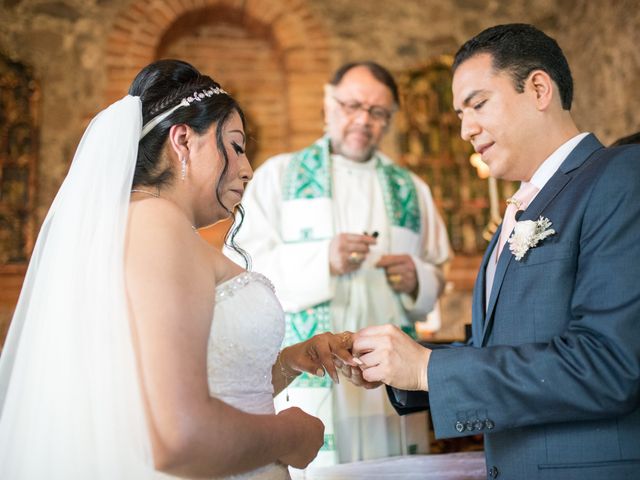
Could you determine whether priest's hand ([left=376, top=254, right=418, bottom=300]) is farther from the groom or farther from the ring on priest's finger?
the groom

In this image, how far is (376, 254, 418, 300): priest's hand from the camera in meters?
3.60

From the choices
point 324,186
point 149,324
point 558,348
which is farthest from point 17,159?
point 558,348

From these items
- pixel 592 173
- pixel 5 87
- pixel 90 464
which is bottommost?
pixel 90 464

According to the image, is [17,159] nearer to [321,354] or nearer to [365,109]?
[365,109]

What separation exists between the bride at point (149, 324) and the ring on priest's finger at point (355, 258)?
1424 millimetres

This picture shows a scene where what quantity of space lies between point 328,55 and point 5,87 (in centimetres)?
275

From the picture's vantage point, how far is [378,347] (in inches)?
75.4

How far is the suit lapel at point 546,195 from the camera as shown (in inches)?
75.5

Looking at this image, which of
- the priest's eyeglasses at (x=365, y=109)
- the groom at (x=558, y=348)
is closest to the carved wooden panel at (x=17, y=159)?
the priest's eyeglasses at (x=365, y=109)

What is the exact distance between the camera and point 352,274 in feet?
11.9

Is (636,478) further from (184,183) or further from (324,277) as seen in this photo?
(324,277)

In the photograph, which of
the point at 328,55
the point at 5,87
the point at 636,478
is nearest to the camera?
the point at 636,478

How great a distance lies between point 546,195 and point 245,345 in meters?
0.93

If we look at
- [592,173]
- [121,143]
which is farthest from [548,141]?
[121,143]
